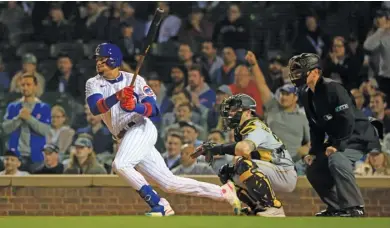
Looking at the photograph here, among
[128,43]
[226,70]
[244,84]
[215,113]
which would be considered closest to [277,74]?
[244,84]

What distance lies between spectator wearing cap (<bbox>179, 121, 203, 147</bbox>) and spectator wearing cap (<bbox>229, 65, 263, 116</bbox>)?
0.85 m

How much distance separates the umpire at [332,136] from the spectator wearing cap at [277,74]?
3664 mm

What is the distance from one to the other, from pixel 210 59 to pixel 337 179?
16.5 ft

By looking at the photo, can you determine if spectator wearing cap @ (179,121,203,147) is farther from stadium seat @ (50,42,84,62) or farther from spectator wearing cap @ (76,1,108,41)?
spectator wearing cap @ (76,1,108,41)

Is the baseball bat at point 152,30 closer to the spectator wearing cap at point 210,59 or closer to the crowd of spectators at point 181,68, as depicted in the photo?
the crowd of spectators at point 181,68

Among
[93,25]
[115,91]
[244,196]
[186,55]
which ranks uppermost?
[93,25]

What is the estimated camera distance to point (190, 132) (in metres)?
12.9

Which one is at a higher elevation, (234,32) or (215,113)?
(234,32)

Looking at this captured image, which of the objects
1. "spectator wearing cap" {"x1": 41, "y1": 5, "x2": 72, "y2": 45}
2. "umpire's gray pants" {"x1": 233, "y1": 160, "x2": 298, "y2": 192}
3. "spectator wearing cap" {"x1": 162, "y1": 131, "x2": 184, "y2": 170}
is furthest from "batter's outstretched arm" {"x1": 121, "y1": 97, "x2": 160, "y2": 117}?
"spectator wearing cap" {"x1": 41, "y1": 5, "x2": 72, "y2": 45}

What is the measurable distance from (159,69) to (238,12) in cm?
134

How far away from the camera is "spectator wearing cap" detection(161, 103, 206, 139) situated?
13.2m

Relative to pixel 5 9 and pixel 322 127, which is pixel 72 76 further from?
pixel 322 127

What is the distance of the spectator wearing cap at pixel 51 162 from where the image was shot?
12.7 meters

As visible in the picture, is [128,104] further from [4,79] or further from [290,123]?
[4,79]
